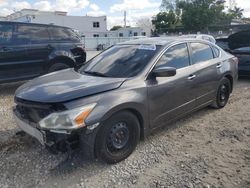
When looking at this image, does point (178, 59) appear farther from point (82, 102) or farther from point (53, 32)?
point (53, 32)

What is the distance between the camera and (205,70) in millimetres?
5148

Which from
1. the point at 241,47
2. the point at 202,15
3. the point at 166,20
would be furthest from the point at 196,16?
the point at 241,47

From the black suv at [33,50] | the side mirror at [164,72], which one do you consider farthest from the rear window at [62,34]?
the side mirror at [164,72]

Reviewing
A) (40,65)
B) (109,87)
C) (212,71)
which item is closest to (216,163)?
(109,87)

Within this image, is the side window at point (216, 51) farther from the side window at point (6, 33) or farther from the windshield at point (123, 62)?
the side window at point (6, 33)

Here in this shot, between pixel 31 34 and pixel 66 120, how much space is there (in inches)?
211

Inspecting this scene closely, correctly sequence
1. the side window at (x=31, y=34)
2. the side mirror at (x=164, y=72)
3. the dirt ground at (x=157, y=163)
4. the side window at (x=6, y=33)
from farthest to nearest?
the side window at (x=31, y=34)
the side window at (x=6, y=33)
the side mirror at (x=164, y=72)
the dirt ground at (x=157, y=163)

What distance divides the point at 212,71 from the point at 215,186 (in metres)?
2.69

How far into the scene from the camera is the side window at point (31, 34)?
7.65 meters

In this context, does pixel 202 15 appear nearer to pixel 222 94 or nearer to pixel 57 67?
pixel 57 67

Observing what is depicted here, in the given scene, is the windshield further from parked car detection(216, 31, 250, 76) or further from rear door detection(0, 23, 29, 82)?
parked car detection(216, 31, 250, 76)

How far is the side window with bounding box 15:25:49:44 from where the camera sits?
765 centimetres

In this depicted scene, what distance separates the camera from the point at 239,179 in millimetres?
3357

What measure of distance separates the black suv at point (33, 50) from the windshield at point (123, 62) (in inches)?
136
